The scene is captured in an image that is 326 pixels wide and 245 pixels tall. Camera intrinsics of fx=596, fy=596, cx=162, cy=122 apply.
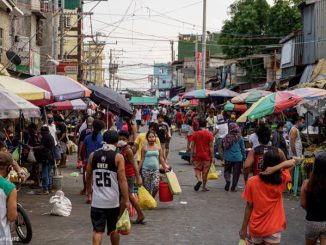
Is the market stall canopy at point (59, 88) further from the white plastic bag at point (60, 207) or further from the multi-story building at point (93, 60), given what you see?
the multi-story building at point (93, 60)

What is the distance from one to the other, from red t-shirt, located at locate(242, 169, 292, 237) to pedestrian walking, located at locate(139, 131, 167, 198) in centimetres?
546

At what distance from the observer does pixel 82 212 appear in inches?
467

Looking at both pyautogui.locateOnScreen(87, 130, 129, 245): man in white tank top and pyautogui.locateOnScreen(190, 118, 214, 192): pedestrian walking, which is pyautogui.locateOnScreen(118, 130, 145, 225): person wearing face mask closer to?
pyautogui.locateOnScreen(87, 130, 129, 245): man in white tank top

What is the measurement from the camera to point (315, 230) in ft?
20.4

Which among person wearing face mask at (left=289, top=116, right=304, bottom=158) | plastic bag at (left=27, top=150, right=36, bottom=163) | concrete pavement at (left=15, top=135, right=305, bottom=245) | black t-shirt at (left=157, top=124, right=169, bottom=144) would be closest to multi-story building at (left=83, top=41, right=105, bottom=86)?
black t-shirt at (left=157, top=124, right=169, bottom=144)

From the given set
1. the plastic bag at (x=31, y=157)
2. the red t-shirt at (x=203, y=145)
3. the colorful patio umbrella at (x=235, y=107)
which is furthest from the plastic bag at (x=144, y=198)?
the colorful patio umbrella at (x=235, y=107)

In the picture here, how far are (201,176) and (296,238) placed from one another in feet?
18.6

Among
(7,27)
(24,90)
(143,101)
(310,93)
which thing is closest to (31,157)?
(24,90)

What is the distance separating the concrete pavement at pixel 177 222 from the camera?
31.0 feet

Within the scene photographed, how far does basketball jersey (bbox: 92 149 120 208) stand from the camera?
7.52m

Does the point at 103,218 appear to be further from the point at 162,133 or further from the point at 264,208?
the point at 162,133

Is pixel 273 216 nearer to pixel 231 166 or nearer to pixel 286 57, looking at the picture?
pixel 231 166

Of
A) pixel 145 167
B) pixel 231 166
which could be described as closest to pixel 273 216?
pixel 145 167

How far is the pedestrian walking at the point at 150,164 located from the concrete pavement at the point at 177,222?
1.78ft
